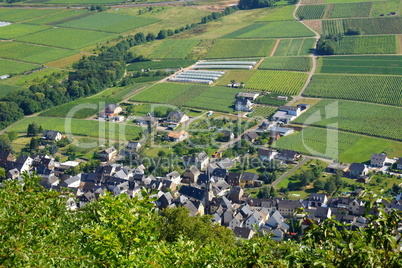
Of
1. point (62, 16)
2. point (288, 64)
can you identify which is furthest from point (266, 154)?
point (62, 16)

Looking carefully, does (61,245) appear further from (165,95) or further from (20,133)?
(165,95)

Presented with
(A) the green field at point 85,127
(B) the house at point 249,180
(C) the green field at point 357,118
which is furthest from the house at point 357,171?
(A) the green field at point 85,127

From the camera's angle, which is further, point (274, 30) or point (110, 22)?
point (110, 22)

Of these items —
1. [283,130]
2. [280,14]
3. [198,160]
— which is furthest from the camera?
[280,14]

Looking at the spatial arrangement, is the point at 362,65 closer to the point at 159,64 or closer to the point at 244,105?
the point at 244,105

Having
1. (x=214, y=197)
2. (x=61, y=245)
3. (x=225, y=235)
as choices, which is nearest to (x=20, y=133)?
(x=214, y=197)

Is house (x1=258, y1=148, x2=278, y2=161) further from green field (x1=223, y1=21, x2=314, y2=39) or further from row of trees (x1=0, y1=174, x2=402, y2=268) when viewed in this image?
green field (x1=223, y1=21, x2=314, y2=39)
